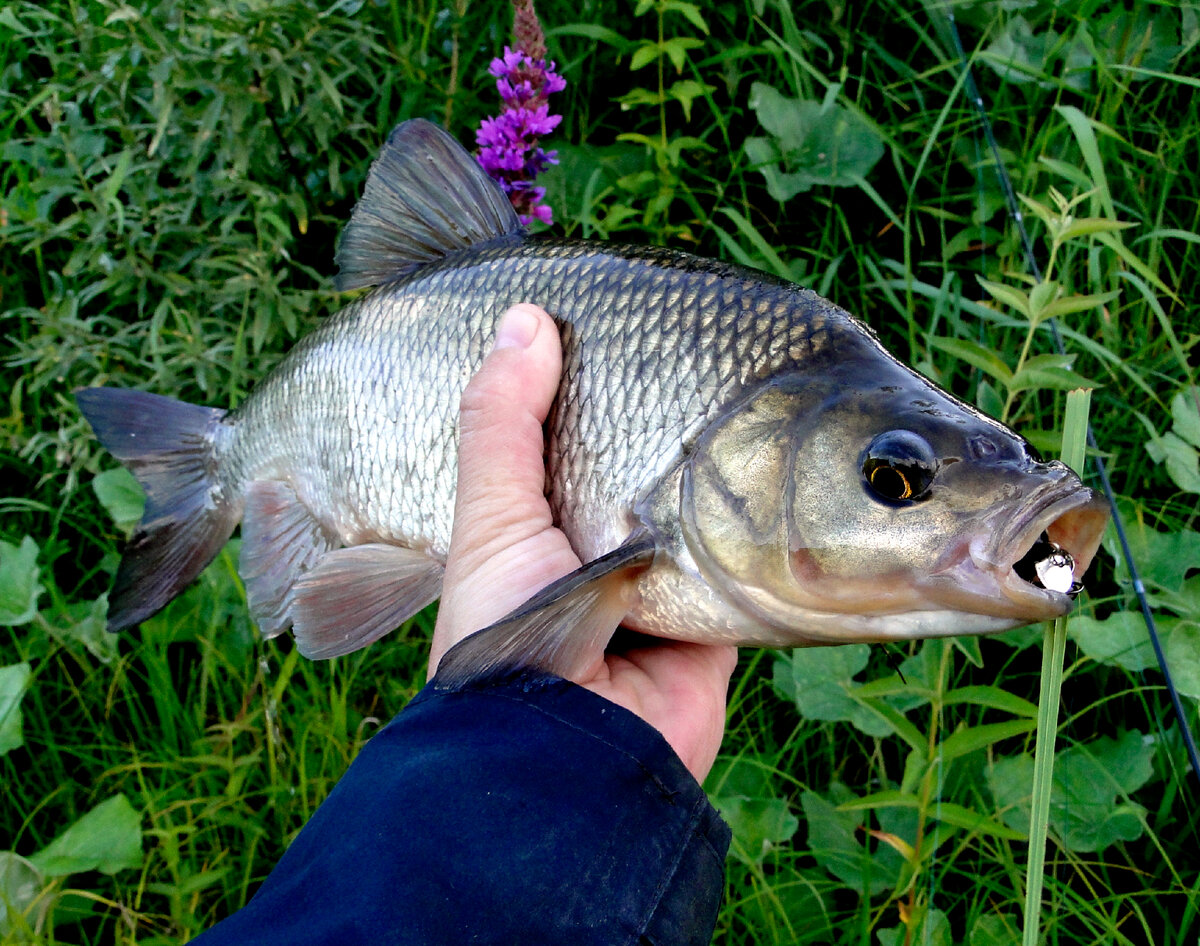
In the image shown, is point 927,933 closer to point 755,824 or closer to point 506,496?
point 755,824

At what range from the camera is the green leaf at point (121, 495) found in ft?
8.66

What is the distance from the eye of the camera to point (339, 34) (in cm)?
276

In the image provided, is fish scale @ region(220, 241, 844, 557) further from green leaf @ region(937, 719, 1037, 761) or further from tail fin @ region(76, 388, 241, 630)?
green leaf @ region(937, 719, 1037, 761)

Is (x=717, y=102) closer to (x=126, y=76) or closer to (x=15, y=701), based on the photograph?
(x=126, y=76)

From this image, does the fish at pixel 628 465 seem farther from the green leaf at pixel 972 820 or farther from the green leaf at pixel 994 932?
the green leaf at pixel 994 932

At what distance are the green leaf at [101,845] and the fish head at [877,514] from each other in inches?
56.9

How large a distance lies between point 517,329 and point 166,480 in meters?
1.18

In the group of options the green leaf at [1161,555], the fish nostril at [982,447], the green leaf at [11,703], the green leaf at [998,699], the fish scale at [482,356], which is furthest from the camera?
the green leaf at [11,703]

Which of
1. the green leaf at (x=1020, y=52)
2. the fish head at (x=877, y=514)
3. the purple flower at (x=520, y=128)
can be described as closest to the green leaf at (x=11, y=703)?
the purple flower at (x=520, y=128)

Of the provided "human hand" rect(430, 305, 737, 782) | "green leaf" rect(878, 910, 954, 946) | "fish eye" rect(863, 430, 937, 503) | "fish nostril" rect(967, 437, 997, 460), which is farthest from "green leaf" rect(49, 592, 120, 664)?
"fish nostril" rect(967, 437, 997, 460)

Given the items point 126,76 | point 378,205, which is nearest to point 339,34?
point 126,76

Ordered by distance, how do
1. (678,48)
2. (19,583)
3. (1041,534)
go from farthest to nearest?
(678,48)
(19,583)
(1041,534)

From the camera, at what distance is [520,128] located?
210 centimetres

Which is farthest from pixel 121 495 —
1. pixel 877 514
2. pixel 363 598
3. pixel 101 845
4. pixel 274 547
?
pixel 877 514
